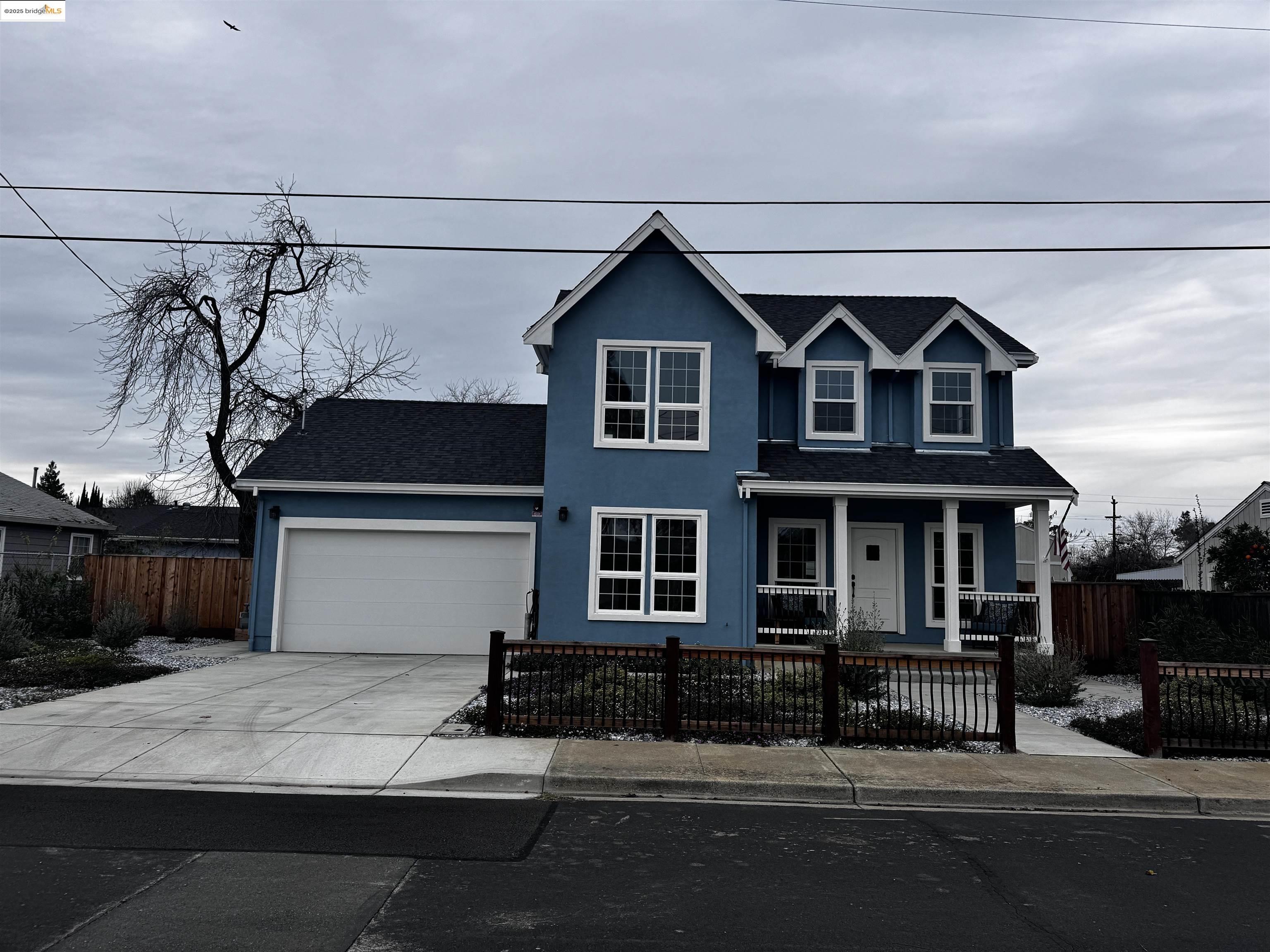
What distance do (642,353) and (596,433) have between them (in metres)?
1.71

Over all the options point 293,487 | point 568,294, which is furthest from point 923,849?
point 293,487

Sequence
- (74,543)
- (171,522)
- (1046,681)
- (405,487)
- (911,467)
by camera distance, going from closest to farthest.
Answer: (1046,681) → (911,467) → (405,487) → (74,543) → (171,522)

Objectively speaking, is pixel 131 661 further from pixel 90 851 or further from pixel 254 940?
pixel 254 940

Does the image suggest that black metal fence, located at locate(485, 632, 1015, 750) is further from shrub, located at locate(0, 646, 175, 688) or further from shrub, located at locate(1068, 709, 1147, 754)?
shrub, located at locate(0, 646, 175, 688)

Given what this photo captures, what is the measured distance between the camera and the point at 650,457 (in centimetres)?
1619

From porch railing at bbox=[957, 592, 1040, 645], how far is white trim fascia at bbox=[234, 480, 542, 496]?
8564 mm

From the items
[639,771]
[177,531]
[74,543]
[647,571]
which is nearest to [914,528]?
[647,571]

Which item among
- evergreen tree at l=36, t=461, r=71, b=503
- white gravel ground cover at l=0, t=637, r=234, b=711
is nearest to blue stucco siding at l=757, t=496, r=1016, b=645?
white gravel ground cover at l=0, t=637, r=234, b=711

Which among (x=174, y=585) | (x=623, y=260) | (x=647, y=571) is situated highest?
(x=623, y=260)

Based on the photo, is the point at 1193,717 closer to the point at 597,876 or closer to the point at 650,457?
the point at 597,876

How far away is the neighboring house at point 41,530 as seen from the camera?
82.1 ft

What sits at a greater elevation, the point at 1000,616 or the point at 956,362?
the point at 956,362

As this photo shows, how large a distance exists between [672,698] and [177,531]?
155 feet

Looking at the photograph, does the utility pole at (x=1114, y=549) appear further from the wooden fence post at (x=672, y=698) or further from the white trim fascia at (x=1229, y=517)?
the wooden fence post at (x=672, y=698)
